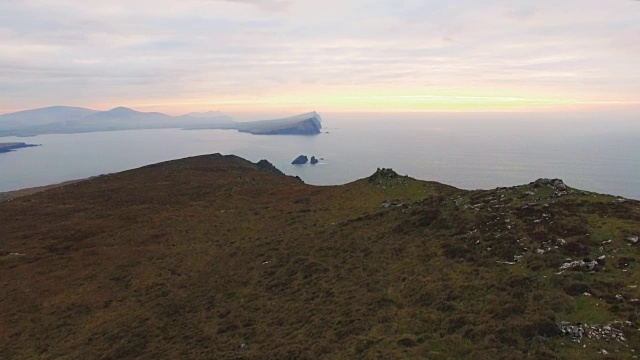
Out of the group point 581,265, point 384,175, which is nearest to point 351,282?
point 581,265

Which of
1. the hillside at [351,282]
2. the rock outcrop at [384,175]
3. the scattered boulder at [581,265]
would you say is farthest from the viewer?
Result: the rock outcrop at [384,175]

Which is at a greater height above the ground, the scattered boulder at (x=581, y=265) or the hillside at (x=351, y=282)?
the scattered boulder at (x=581, y=265)

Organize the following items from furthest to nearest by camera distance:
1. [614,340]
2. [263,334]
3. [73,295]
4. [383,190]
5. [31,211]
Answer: [31,211]
[383,190]
[73,295]
[263,334]
[614,340]

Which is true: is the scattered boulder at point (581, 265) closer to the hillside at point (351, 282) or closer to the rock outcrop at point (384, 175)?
the hillside at point (351, 282)

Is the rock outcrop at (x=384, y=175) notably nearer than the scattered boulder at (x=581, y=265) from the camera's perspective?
No

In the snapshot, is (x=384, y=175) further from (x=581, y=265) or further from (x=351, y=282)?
(x=581, y=265)

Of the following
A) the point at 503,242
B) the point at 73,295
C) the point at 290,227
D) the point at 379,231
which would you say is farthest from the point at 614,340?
the point at 73,295

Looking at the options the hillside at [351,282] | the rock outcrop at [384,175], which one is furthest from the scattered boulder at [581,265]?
the rock outcrop at [384,175]

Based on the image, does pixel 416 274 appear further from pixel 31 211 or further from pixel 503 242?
pixel 31 211
